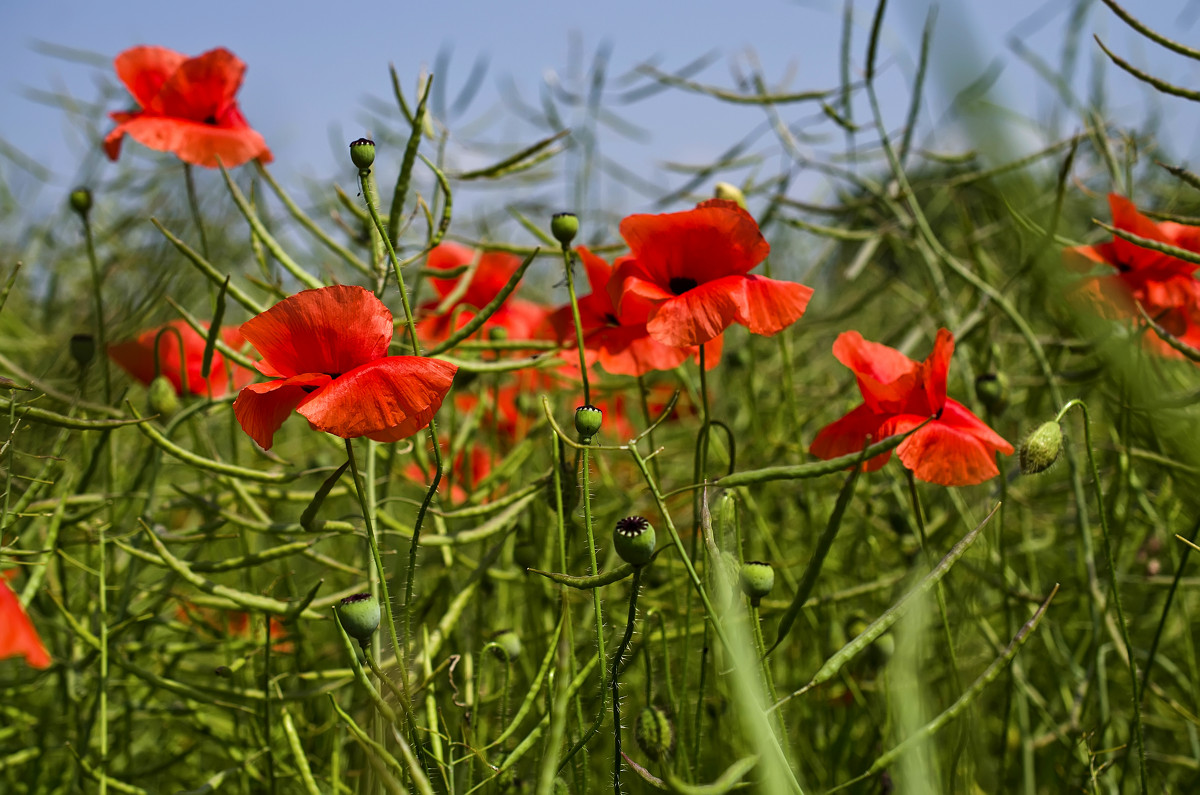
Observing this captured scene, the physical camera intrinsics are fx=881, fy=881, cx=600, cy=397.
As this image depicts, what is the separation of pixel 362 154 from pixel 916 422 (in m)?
0.43

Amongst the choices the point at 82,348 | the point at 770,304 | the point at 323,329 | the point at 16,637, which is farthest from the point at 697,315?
the point at 82,348

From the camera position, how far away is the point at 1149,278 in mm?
837

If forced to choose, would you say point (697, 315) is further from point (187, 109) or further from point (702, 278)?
point (187, 109)

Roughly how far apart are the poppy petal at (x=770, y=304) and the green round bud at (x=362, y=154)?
297mm

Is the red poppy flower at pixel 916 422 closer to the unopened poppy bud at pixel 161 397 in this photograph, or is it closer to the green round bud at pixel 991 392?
the green round bud at pixel 991 392

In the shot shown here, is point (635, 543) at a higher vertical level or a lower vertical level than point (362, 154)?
lower

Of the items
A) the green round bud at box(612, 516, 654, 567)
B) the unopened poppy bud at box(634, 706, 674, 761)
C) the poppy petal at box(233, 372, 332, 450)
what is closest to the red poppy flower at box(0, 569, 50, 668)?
the poppy petal at box(233, 372, 332, 450)

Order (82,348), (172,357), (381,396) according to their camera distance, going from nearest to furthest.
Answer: (381,396)
(82,348)
(172,357)

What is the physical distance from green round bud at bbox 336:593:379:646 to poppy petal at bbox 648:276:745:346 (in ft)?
0.95

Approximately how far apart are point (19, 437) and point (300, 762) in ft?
1.40

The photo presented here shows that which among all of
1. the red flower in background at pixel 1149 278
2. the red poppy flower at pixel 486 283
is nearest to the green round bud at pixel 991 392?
the red flower in background at pixel 1149 278

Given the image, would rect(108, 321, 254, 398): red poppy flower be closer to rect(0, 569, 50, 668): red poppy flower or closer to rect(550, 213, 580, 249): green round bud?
rect(550, 213, 580, 249): green round bud

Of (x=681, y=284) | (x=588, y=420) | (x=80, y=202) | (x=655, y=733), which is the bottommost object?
(x=655, y=733)

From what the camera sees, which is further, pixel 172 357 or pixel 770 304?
pixel 172 357
